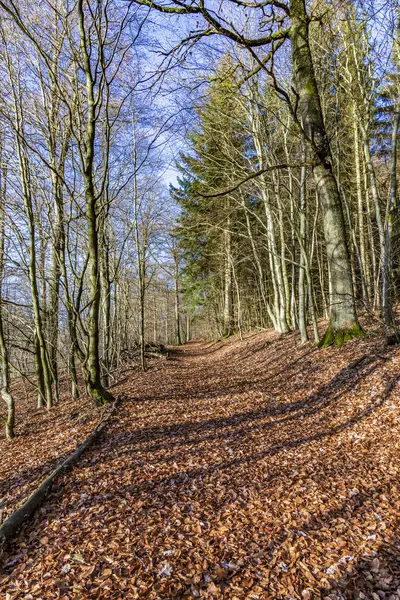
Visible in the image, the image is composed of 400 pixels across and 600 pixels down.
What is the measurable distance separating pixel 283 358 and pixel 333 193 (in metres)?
4.60

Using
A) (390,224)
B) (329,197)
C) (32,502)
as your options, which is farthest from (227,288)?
(32,502)

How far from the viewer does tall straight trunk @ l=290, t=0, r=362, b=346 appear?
303 inches

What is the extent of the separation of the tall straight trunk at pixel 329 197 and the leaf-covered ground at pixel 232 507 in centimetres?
214

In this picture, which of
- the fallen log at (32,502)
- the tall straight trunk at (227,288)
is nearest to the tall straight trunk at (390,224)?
the fallen log at (32,502)

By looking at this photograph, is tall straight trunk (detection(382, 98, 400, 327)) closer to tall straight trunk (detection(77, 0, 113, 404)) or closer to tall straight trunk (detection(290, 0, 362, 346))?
tall straight trunk (detection(290, 0, 362, 346))

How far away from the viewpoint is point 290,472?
146 inches

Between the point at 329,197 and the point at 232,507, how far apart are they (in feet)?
22.9

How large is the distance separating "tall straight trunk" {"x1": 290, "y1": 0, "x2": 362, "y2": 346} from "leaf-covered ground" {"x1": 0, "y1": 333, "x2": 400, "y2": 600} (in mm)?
2139

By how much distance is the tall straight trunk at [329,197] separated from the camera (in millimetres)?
7688

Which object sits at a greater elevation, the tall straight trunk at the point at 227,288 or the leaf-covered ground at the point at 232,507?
the tall straight trunk at the point at 227,288

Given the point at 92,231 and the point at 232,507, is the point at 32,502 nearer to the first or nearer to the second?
the point at 232,507

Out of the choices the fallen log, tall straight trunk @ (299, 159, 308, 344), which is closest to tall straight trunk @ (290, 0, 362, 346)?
tall straight trunk @ (299, 159, 308, 344)

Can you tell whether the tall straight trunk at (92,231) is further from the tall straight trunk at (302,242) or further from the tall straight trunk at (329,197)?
the tall straight trunk at (302,242)

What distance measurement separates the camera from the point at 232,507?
10.2ft
